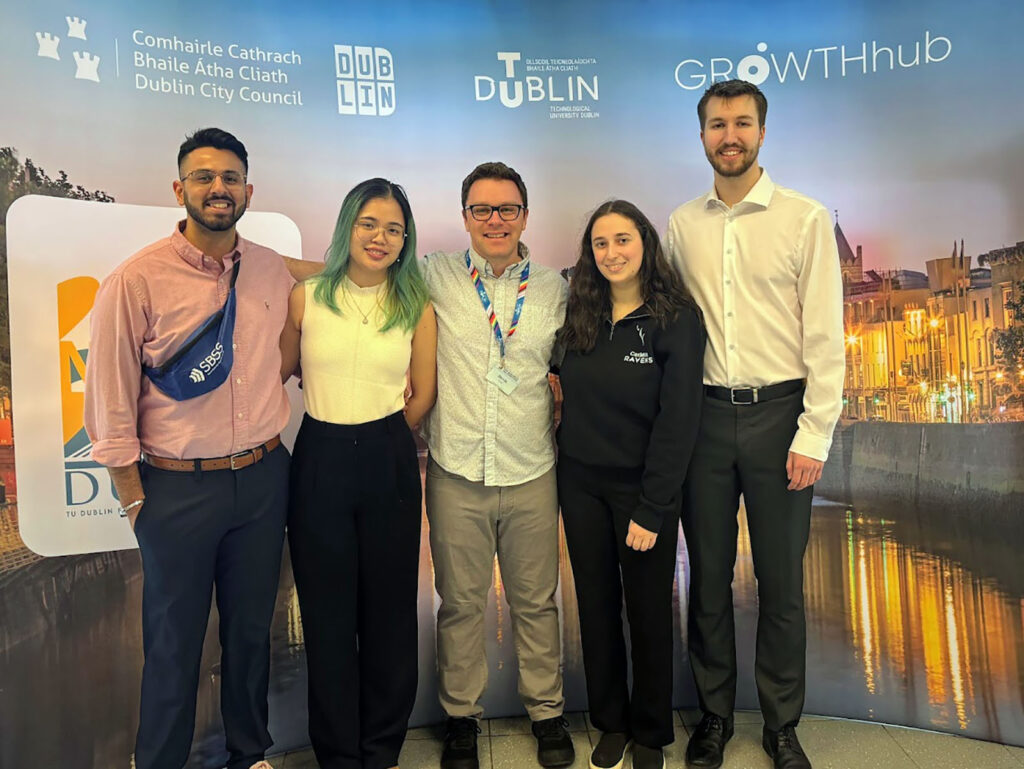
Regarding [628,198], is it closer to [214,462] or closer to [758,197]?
[758,197]

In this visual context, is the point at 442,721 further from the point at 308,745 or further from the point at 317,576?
the point at 317,576

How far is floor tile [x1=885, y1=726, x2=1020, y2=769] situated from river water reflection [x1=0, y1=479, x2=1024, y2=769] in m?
0.05

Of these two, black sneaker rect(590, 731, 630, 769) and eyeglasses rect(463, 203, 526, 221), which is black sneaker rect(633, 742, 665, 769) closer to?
black sneaker rect(590, 731, 630, 769)

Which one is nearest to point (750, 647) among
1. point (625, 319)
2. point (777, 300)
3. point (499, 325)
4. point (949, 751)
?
point (949, 751)

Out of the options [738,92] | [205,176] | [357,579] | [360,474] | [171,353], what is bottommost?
[357,579]

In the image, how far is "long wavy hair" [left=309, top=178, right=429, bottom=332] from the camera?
2.22m

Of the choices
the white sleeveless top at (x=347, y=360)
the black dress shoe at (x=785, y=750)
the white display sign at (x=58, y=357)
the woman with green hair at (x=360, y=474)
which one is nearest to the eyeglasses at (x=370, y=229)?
the woman with green hair at (x=360, y=474)

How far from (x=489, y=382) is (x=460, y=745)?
1.33m

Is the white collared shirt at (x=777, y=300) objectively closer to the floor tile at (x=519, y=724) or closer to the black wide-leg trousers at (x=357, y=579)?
the black wide-leg trousers at (x=357, y=579)

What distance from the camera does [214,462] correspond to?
2064mm

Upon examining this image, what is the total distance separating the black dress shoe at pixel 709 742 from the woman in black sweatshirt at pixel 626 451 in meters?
0.22

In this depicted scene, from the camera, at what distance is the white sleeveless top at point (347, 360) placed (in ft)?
7.27

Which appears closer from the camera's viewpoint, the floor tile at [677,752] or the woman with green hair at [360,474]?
the woman with green hair at [360,474]

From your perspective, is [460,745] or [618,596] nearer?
[618,596]
